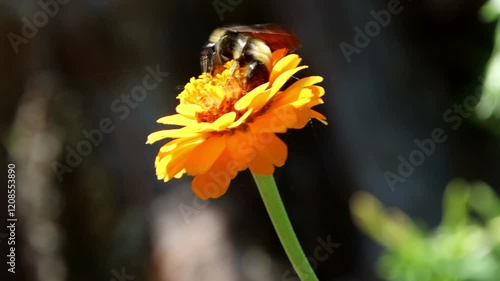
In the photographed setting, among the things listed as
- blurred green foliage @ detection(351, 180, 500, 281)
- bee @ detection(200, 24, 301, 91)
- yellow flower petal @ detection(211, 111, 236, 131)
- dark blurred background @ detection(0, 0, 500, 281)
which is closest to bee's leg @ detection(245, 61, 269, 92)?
bee @ detection(200, 24, 301, 91)

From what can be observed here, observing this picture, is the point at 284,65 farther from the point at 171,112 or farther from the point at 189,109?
the point at 171,112

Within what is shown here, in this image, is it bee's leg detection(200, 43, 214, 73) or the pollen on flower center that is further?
bee's leg detection(200, 43, 214, 73)

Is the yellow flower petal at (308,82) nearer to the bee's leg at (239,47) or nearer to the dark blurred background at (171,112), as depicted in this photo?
the bee's leg at (239,47)

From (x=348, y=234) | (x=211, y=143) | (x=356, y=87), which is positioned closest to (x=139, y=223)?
(x=348, y=234)

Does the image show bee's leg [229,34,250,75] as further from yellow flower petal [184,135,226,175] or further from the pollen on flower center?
yellow flower petal [184,135,226,175]

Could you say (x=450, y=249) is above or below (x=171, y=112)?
below

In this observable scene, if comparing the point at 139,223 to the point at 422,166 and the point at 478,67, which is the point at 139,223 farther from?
the point at 478,67

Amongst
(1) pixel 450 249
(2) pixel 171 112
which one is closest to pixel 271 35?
(1) pixel 450 249
